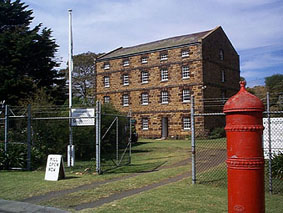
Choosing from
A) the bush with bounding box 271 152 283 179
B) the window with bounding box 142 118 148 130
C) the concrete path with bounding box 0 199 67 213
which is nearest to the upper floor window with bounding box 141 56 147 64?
the window with bounding box 142 118 148 130

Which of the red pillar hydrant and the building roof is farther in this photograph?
the building roof

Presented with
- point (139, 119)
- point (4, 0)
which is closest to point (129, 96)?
point (139, 119)

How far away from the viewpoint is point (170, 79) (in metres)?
36.1

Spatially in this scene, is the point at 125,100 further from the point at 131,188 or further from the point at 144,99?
the point at 131,188

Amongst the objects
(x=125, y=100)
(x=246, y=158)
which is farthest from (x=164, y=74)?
(x=246, y=158)

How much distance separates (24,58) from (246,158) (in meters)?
30.0

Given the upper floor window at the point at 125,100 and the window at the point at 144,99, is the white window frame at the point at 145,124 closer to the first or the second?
the window at the point at 144,99

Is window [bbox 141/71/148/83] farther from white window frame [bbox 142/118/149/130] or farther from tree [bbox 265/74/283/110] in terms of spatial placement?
tree [bbox 265/74/283/110]

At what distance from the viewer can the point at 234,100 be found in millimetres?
3869

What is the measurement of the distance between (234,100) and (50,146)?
1356 cm

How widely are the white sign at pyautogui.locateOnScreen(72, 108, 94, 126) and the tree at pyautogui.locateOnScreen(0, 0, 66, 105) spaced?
15.2 metres

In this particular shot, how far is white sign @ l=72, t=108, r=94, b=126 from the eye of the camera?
13.3m

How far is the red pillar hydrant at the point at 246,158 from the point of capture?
140 inches

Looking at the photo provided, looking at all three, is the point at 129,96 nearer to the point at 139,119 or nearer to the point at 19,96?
the point at 139,119
